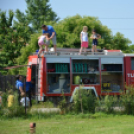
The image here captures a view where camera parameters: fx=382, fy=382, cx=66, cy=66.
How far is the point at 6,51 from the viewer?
37156 mm

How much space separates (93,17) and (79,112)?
20.6m

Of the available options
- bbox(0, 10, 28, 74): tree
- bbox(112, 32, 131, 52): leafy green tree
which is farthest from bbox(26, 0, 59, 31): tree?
bbox(112, 32, 131, 52): leafy green tree

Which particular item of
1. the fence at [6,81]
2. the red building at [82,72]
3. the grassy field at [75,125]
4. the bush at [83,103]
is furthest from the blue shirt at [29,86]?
the grassy field at [75,125]

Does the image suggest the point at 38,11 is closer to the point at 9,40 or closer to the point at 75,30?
the point at 9,40

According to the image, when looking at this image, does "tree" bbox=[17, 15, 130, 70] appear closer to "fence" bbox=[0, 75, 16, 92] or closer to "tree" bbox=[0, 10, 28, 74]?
"tree" bbox=[0, 10, 28, 74]

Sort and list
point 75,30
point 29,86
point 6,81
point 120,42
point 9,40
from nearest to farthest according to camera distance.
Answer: point 6,81
point 29,86
point 75,30
point 120,42
point 9,40

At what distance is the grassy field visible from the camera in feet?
33.2

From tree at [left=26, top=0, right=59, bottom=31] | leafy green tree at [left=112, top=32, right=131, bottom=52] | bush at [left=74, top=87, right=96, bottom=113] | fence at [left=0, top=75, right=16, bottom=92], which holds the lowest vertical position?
bush at [left=74, top=87, right=96, bottom=113]

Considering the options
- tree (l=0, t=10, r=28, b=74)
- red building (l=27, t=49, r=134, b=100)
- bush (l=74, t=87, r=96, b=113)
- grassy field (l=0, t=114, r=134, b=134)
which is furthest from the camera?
tree (l=0, t=10, r=28, b=74)

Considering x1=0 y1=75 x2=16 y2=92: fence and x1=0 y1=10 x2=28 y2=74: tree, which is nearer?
x1=0 y1=75 x2=16 y2=92: fence

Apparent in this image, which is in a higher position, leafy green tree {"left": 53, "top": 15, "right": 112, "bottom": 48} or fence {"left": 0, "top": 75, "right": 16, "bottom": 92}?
leafy green tree {"left": 53, "top": 15, "right": 112, "bottom": 48}

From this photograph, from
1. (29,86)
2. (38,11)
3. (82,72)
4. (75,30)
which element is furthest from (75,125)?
(38,11)

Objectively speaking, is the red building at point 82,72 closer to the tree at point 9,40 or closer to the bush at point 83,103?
the bush at point 83,103

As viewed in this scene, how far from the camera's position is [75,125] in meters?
11.2
